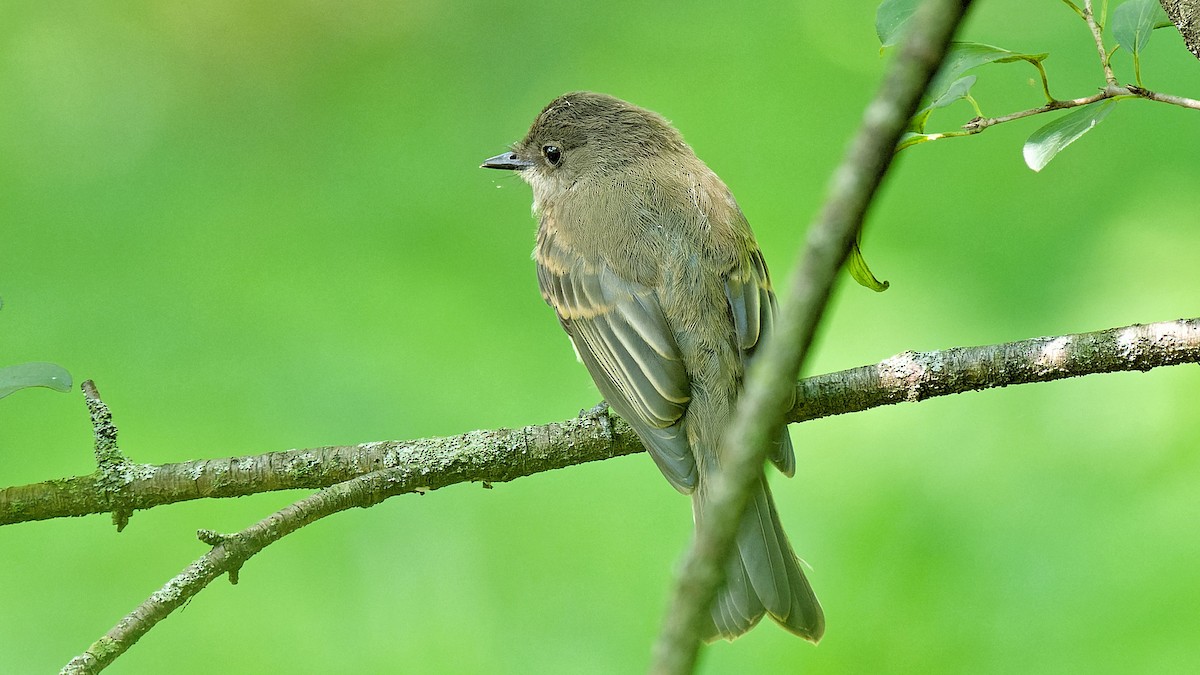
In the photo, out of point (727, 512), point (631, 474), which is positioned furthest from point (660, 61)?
point (727, 512)

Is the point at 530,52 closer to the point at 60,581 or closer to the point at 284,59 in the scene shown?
the point at 284,59

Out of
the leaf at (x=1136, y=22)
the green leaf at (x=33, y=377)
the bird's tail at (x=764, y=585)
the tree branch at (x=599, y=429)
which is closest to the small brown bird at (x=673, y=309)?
the bird's tail at (x=764, y=585)

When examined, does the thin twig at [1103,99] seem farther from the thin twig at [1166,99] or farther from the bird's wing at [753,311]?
the bird's wing at [753,311]

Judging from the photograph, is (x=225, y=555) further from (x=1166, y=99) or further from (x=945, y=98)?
(x=1166, y=99)

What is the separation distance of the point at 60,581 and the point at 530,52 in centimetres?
229

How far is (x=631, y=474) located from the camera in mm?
3139

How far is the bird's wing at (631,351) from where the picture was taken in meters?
2.09

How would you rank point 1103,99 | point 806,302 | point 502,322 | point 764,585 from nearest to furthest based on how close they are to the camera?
1. point 806,302
2. point 1103,99
3. point 764,585
4. point 502,322

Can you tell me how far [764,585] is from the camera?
82.0 inches

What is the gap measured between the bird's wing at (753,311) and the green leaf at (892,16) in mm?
738

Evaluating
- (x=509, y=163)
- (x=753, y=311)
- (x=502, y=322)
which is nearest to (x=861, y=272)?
(x=753, y=311)

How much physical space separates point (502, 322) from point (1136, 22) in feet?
7.37

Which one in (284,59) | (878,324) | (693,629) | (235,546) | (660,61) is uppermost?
(284,59)

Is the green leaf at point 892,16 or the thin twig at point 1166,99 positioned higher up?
→ the green leaf at point 892,16
